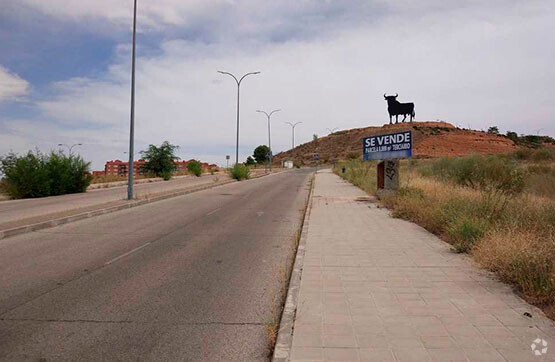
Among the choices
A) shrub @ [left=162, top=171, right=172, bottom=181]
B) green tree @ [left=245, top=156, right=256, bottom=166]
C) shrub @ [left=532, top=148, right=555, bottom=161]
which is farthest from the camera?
green tree @ [left=245, top=156, right=256, bottom=166]

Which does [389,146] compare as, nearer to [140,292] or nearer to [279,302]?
[279,302]

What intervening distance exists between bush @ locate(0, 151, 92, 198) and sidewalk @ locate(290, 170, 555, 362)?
22544 millimetres

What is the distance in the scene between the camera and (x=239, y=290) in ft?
20.3

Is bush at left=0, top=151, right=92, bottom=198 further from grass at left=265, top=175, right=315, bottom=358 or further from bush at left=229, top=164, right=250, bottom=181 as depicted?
grass at left=265, top=175, right=315, bottom=358

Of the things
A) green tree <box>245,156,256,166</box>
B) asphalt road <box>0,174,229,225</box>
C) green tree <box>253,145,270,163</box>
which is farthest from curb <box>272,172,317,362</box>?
green tree <box>253,145,270,163</box>

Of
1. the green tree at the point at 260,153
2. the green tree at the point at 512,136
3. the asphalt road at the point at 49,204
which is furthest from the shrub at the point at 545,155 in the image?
the green tree at the point at 260,153

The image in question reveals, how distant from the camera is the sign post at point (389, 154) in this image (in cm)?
1830

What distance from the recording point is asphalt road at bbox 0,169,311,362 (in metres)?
4.26

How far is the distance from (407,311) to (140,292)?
3.49 m

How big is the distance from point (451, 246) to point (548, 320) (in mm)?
4141

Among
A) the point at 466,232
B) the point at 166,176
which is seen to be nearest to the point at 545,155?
the point at 166,176

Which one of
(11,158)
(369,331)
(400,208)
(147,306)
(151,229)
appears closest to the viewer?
(369,331)

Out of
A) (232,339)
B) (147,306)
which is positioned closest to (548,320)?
(232,339)

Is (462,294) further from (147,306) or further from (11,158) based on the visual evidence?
(11,158)
